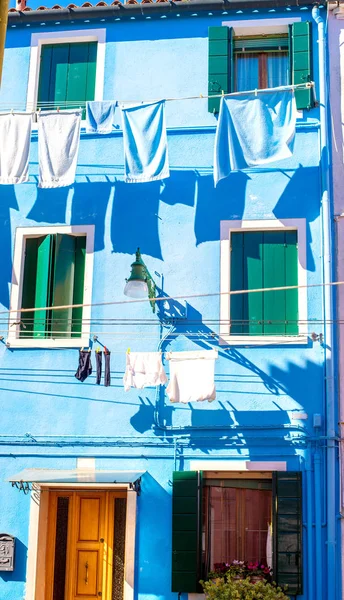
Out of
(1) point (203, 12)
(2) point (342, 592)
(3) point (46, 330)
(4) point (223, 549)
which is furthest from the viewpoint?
(1) point (203, 12)

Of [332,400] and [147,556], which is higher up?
[332,400]

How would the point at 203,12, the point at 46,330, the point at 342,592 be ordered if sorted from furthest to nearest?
the point at 203,12 < the point at 46,330 < the point at 342,592

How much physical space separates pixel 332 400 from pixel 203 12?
20.6ft

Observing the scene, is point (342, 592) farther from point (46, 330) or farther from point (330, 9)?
point (330, 9)

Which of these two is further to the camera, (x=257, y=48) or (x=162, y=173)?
(x=257, y=48)

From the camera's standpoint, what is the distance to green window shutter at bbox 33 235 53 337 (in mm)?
12477

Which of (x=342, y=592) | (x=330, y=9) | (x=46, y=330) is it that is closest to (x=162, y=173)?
(x=46, y=330)

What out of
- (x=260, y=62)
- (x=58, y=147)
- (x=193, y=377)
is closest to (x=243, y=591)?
(x=193, y=377)

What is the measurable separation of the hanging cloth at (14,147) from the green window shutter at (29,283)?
1.06 meters

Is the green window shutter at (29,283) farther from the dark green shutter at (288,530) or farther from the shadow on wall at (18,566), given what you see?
the dark green shutter at (288,530)

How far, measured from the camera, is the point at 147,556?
37.3 feet

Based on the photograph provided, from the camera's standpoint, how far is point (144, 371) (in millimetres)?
11250

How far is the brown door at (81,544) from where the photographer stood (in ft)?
39.1

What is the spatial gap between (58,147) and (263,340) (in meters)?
3.96
